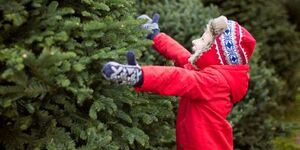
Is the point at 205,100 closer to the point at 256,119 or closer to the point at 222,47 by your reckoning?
the point at 222,47

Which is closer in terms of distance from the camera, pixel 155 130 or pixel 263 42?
pixel 155 130

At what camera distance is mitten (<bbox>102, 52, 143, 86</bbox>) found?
96.8 inches

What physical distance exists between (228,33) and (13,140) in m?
1.37

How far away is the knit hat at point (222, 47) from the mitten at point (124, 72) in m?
0.61

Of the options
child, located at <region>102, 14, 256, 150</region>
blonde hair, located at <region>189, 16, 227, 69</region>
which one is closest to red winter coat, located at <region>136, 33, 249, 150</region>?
child, located at <region>102, 14, 256, 150</region>

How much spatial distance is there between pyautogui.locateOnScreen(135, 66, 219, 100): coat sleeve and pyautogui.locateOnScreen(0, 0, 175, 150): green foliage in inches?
8.5

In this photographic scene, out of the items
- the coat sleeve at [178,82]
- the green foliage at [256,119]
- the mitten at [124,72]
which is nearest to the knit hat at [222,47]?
the coat sleeve at [178,82]

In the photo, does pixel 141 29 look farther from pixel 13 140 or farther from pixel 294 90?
pixel 294 90

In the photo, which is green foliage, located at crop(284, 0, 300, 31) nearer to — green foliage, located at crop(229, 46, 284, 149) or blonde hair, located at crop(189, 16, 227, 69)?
green foliage, located at crop(229, 46, 284, 149)

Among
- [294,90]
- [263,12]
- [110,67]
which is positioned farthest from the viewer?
[294,90]

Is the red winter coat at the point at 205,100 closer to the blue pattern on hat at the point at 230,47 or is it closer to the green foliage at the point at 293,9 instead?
the blue pattern on hat at the point at 230,47

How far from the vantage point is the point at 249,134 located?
5.32 metres

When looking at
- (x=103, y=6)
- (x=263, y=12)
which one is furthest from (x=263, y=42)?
(x=103, y=6)

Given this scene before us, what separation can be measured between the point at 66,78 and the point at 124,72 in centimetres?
28
